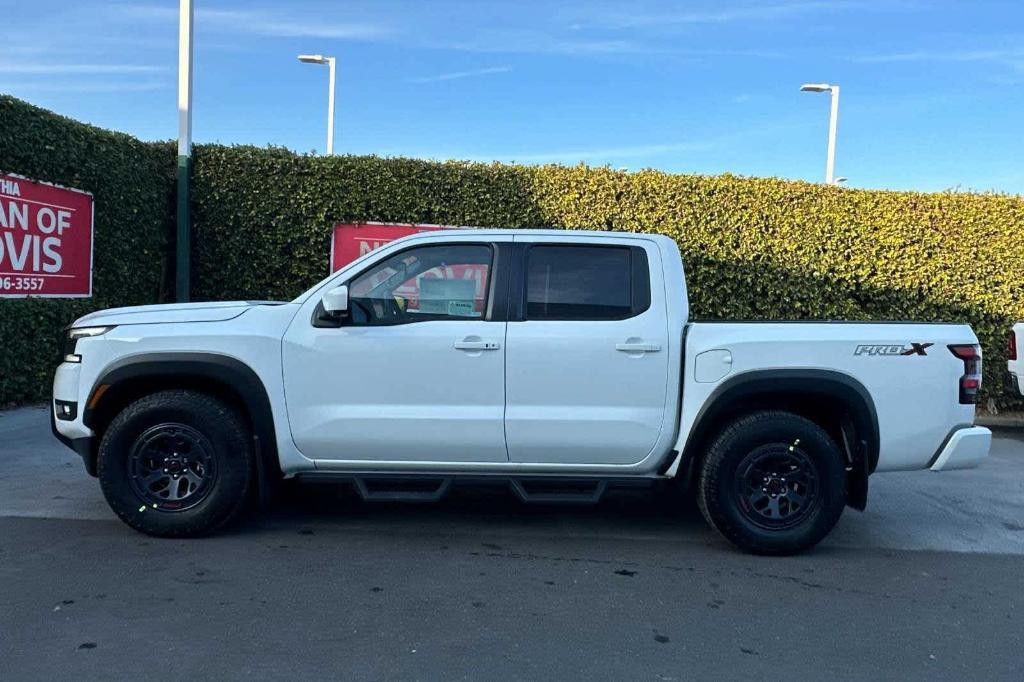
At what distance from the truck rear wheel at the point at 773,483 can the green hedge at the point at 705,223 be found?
560cm

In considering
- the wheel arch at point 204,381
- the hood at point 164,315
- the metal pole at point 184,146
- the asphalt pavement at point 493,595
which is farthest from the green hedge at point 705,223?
the wheel arch at point 204,381

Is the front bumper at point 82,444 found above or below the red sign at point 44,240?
below

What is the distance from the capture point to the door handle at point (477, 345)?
15.5ft

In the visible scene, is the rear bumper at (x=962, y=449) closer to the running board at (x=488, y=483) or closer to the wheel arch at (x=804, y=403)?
the wheel arch at (x=804, y=403)

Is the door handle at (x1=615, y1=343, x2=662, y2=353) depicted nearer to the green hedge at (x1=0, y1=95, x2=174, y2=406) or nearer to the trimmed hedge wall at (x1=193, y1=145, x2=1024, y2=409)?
the trimmed hedge wall at (x1=193, y1=145, x2=1024, y2=409)

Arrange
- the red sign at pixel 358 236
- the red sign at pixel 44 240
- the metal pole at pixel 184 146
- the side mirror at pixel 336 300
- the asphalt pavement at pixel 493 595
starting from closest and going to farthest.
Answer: the asphalt pavement at pixel 493 595 → the side mirror at pixel 336 300 → the red sign at pixel 44 240 → the metal pole at pixel 184 146 → the red sign at pixel 358 236

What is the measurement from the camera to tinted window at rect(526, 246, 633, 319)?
491 cm

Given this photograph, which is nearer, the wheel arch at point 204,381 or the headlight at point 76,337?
the wheel arch at point 204,381

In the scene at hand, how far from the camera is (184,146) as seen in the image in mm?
10094

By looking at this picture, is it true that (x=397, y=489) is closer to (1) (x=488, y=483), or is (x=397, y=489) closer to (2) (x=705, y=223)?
(1) (x=488, y=483)

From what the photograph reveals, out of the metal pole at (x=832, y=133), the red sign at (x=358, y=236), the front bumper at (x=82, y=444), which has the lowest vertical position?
the front bumper at (x=82, y=444)

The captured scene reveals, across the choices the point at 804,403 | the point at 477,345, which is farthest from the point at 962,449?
the point at 477,345

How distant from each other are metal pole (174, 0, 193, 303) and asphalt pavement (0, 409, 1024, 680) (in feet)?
15.1

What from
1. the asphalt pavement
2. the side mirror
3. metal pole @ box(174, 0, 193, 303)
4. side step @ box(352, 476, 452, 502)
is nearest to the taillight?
the asphalt pavement
